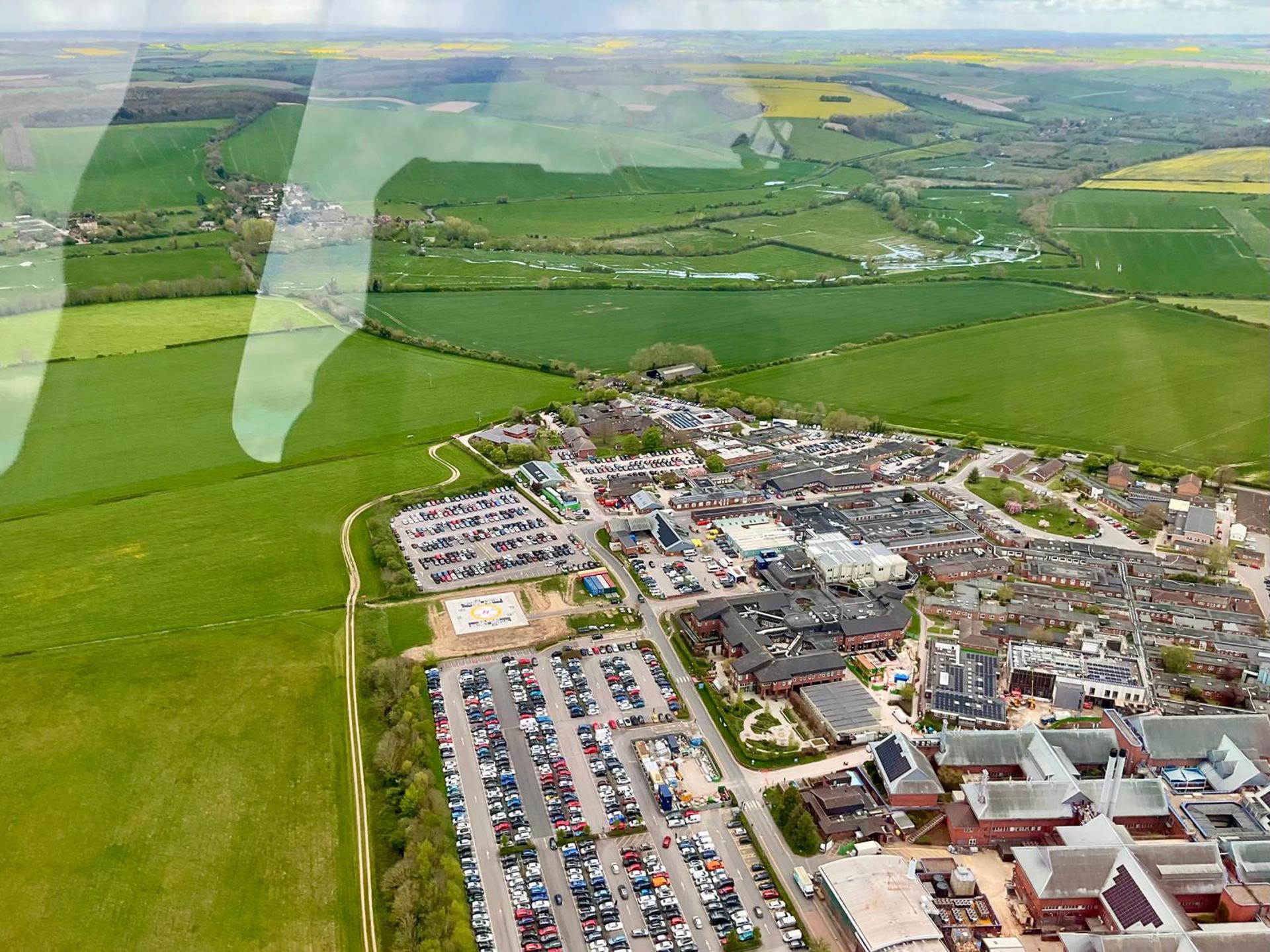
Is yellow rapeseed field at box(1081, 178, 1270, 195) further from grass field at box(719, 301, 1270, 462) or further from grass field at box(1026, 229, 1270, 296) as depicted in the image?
grass field at box(719, 301, 1270, 462)

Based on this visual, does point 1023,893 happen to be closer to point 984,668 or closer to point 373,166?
point 984,668

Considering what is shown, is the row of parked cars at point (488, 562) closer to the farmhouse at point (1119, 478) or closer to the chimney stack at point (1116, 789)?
the chimney stack at point (1116, 789)

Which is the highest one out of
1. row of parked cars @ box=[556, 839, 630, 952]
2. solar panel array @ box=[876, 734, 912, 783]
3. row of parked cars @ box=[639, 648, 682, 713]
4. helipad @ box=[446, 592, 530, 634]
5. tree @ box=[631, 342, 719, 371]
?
tree @ box=[631, 342, 719, 371]

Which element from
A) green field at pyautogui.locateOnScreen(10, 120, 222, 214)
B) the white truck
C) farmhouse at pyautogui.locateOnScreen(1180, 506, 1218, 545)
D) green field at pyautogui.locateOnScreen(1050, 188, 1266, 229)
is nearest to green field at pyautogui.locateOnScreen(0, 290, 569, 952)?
the white truck

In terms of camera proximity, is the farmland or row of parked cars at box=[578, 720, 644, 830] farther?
the farmland

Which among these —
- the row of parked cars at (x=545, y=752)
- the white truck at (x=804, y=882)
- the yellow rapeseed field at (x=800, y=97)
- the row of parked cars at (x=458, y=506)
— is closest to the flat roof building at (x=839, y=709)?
the white truck at (x=804, y=882)

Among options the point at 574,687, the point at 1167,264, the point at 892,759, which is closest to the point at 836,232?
the point at 1167,264

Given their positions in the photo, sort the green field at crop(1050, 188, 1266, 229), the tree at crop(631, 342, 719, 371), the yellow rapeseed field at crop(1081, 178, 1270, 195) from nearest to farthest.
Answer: the tree at crop(631, 342, 719, 371) → the green field at crop(1050, 188, 1266, 229) → the yellow rapeseed field at crop(1081, 178, 1270, 195)
